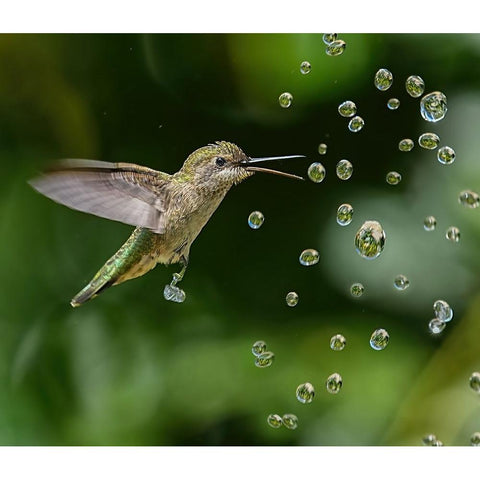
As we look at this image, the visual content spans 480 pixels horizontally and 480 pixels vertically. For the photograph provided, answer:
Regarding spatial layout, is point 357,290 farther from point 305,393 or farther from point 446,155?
point 446,155

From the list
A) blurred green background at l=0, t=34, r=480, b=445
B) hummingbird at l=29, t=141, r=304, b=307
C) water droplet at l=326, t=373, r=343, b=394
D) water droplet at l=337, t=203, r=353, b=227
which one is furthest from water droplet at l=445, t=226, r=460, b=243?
hummingbird at l=29, t=141, r=304, b=307

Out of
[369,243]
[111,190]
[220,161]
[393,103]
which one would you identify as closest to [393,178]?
[393,103]

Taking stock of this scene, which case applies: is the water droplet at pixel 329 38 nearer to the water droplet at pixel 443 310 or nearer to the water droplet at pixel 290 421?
the water droplet at pixel 443 310

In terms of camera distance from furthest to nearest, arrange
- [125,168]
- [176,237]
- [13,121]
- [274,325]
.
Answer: [13,121] < [274,325] < [176,237] < [125,168]

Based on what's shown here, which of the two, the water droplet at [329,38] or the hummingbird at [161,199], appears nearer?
the hummingbird at [161,199]

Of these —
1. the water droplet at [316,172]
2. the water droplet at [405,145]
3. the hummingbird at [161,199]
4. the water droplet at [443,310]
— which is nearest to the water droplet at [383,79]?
the water droplet at [405,145]

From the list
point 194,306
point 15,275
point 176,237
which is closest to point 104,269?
point 176,237

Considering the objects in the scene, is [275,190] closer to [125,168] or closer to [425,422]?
[425,422]
